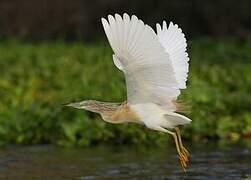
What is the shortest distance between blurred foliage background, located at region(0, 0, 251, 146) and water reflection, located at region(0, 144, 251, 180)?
0.89 feet

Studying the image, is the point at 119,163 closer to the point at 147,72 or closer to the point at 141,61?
the point at 147,72

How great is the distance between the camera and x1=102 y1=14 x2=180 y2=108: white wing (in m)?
6.34

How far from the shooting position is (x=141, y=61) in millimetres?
6590

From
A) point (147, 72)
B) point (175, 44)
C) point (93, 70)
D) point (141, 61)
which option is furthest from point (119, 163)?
point (93, 70)

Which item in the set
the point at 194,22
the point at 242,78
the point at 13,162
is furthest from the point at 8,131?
the point at 194,22

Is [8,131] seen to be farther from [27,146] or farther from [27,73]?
[27,73]

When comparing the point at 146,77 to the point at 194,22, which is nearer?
the point at 146,77

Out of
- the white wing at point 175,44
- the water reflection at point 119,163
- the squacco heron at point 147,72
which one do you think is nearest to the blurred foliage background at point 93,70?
the water reflection at point 119,163

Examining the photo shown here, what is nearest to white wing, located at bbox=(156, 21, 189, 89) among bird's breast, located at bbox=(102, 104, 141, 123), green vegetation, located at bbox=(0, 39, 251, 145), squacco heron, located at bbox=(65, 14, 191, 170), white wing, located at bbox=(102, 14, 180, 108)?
squacco heron, located at bbox=(65, 14, 191, 170)

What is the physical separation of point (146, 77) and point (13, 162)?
245cm

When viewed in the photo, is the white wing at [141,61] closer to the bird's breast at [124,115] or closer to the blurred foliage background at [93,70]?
the bird's breast at [124,115]

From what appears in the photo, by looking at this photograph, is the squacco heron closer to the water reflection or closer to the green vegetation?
the water reflection

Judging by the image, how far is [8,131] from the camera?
988 centimetres

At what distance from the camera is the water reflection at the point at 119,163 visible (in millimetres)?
8062
